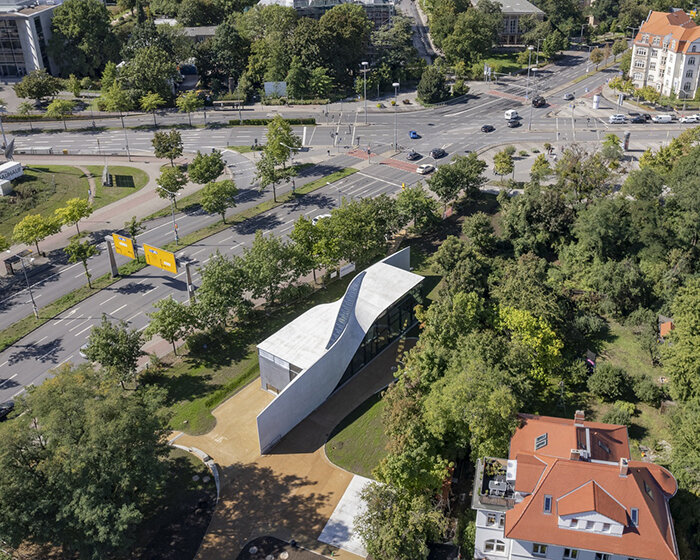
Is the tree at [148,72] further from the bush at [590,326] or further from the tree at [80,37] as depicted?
the bush at [590,326]

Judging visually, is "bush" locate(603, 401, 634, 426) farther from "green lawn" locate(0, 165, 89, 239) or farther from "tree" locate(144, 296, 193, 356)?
"green lawn" locate(0, 165, 89, 239)

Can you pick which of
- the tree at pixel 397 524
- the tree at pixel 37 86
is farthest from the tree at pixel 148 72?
the tree at pixel 397 524

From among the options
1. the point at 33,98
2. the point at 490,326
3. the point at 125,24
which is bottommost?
the point at 490,326

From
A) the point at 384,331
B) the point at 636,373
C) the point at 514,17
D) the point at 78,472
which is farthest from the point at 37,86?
the point at 636,373

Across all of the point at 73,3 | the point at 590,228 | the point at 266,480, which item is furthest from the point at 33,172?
the point at 590,228

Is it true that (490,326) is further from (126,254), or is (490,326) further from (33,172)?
(33,172)

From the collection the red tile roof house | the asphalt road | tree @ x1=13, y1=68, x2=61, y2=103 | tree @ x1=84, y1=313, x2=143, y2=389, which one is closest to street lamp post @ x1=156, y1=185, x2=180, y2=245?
the asphalt road
